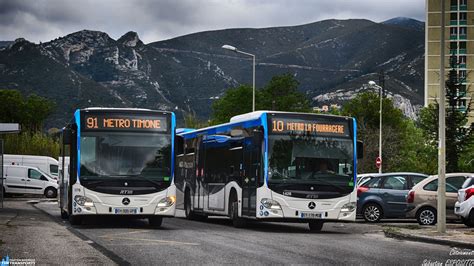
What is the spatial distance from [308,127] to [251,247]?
7.48 meters

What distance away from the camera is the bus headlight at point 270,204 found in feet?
80.4

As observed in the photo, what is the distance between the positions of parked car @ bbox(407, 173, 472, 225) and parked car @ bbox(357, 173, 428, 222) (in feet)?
7.15

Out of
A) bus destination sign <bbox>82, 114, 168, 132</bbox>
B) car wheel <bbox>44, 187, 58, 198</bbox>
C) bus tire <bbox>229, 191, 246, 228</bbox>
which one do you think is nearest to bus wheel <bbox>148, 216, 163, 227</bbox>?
bus tire <bbox>229, 191, 246, 228</bbox>

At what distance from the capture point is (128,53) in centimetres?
19025

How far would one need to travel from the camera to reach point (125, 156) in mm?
24656

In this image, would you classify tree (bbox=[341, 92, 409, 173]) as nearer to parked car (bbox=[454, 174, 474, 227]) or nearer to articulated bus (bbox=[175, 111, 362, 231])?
parked car (bbox=[454, 174, 474, 227])

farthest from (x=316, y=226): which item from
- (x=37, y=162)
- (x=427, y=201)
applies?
(x=37, y=162)

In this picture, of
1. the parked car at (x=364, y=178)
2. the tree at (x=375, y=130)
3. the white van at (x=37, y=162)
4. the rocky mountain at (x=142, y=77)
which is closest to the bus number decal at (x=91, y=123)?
the parked car at (x=364, y=178)

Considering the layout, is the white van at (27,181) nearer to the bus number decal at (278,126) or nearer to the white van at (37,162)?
the white van at (37,162)

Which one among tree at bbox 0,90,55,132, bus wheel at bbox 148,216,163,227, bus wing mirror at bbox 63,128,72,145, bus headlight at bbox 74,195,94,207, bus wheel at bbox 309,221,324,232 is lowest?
bus wheel at bbox 309,221,324,232

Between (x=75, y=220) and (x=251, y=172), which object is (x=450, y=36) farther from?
(x=75, y=220)

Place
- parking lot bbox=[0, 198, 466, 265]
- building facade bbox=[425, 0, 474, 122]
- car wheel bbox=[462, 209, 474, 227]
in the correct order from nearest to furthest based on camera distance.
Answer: parking lot bbox=[0, 198, 466, 265] < car wheel bbox=[462, 209, 474, 227] < building facade bbox=[425, 0, 474, 122]

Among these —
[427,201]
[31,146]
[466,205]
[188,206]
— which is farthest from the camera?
[31,146]

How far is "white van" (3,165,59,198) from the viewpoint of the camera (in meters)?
60.7
